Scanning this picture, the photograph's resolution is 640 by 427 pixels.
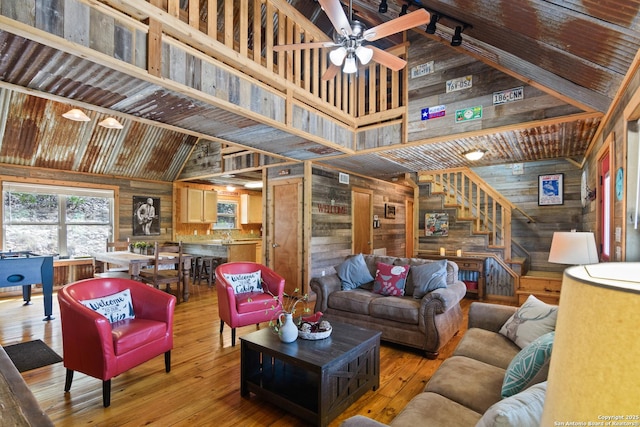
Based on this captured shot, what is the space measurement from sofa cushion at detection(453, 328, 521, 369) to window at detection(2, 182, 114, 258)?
7.51 meters

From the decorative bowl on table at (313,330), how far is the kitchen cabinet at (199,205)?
6.46 metres

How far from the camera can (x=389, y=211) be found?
26.6 ft

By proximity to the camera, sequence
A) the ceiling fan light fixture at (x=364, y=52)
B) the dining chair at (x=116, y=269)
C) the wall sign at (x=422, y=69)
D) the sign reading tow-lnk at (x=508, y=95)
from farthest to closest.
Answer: the dining chair at (x=116, y=269), the wall sign at (x=422, y=69), the sign reading tow-lnk at (x=508, y=95), the ceiling fan light fixture at (x=364, y=52)

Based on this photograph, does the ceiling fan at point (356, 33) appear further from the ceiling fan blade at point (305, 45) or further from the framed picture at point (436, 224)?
the framed picture at point (436, 224)

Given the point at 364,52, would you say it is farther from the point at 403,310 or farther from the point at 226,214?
the point at 226,214

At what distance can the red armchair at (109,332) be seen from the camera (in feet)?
7.77

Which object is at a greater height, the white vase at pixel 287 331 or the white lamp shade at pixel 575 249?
the white lamp shade at pixel 575 249

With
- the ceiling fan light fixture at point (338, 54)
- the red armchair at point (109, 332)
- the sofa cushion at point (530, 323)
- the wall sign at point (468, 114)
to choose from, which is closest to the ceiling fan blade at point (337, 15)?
the ceiling fan light fixture at point (338, 54)

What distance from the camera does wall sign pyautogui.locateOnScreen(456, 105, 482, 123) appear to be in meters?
3.92

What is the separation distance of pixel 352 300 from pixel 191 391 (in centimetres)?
189

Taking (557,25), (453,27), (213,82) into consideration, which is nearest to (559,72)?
(557,25)

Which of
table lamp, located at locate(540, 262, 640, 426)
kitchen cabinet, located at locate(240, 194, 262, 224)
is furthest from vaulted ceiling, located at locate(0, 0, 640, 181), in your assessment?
kitchen cabinet, located at locate(240, 194, 262, 224)

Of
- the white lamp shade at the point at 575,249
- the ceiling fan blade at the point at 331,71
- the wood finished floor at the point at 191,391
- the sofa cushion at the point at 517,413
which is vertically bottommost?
the wood finished floor at the point at 191,391

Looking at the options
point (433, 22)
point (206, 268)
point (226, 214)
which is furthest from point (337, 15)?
point (226, 214)
